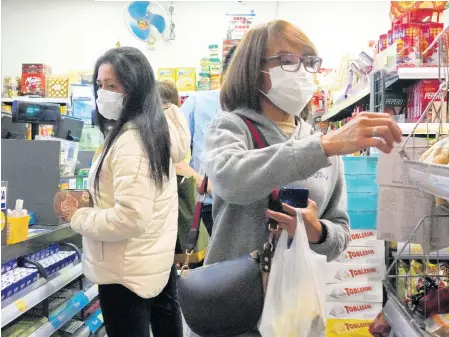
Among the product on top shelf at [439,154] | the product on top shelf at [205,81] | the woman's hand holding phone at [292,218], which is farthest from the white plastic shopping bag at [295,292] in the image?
the product on top shelf at [205,81]

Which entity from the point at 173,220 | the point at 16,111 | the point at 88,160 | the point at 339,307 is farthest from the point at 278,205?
the point at 88,160

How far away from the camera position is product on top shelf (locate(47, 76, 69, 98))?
19.4 feet

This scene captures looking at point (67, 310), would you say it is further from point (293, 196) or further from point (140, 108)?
point (293, 196)

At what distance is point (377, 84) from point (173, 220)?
1322 millimetres

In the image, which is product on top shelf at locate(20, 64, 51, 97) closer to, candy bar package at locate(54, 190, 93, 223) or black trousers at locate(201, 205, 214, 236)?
black trousers at locate(201, 205, 214, 236)

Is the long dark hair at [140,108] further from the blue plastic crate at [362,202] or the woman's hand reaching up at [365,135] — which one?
the blue plastic crate at [362,202]

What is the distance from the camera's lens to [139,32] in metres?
6.35

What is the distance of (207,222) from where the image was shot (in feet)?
9.55

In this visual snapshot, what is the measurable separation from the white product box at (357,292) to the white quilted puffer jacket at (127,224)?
1402mm

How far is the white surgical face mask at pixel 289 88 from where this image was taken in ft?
4.07

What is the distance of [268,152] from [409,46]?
1663 millimetres

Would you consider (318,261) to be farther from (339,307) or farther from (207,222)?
(339,307)

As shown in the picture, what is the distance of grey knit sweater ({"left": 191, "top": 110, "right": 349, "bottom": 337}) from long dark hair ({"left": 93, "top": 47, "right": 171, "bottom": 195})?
2.53ft

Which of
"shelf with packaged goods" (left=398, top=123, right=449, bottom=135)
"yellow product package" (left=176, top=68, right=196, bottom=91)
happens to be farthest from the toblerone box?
"yellow product package" (left=176, top=68, right=196, bottom=91)
